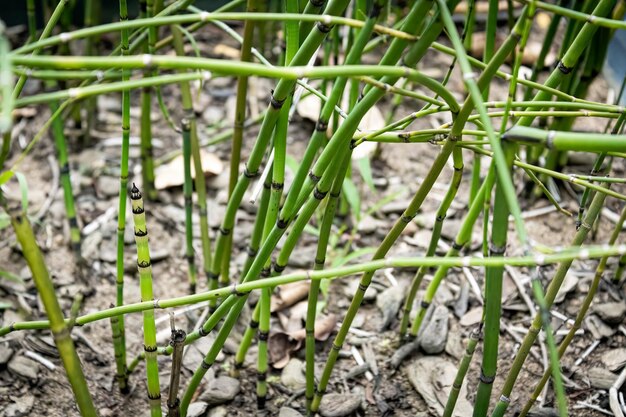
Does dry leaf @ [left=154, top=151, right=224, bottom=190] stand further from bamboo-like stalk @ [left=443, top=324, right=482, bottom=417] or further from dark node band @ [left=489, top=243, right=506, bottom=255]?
dark node band @ [left=489, top=243, right=506, bottom=255]

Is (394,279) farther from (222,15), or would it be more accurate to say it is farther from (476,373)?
(222,15)

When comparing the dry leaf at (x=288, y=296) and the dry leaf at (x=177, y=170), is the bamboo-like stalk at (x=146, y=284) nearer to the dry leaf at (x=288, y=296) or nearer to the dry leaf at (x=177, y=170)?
the dry leaf at (x=288, y=296)

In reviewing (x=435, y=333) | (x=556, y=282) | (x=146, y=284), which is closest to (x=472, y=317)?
(x=435, y=333)

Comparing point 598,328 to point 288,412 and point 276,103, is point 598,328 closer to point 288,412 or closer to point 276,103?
point 288,412

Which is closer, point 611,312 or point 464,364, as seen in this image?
point 464,364

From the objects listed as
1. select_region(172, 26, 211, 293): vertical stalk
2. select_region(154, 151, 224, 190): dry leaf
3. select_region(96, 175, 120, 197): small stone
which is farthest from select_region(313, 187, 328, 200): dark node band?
select_region(96, 175, 120, 197): small stone

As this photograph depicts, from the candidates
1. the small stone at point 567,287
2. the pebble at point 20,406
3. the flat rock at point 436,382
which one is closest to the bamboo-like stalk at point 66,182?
the pebble at point 20,406

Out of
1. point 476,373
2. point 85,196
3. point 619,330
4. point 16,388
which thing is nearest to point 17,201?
point 85,196
